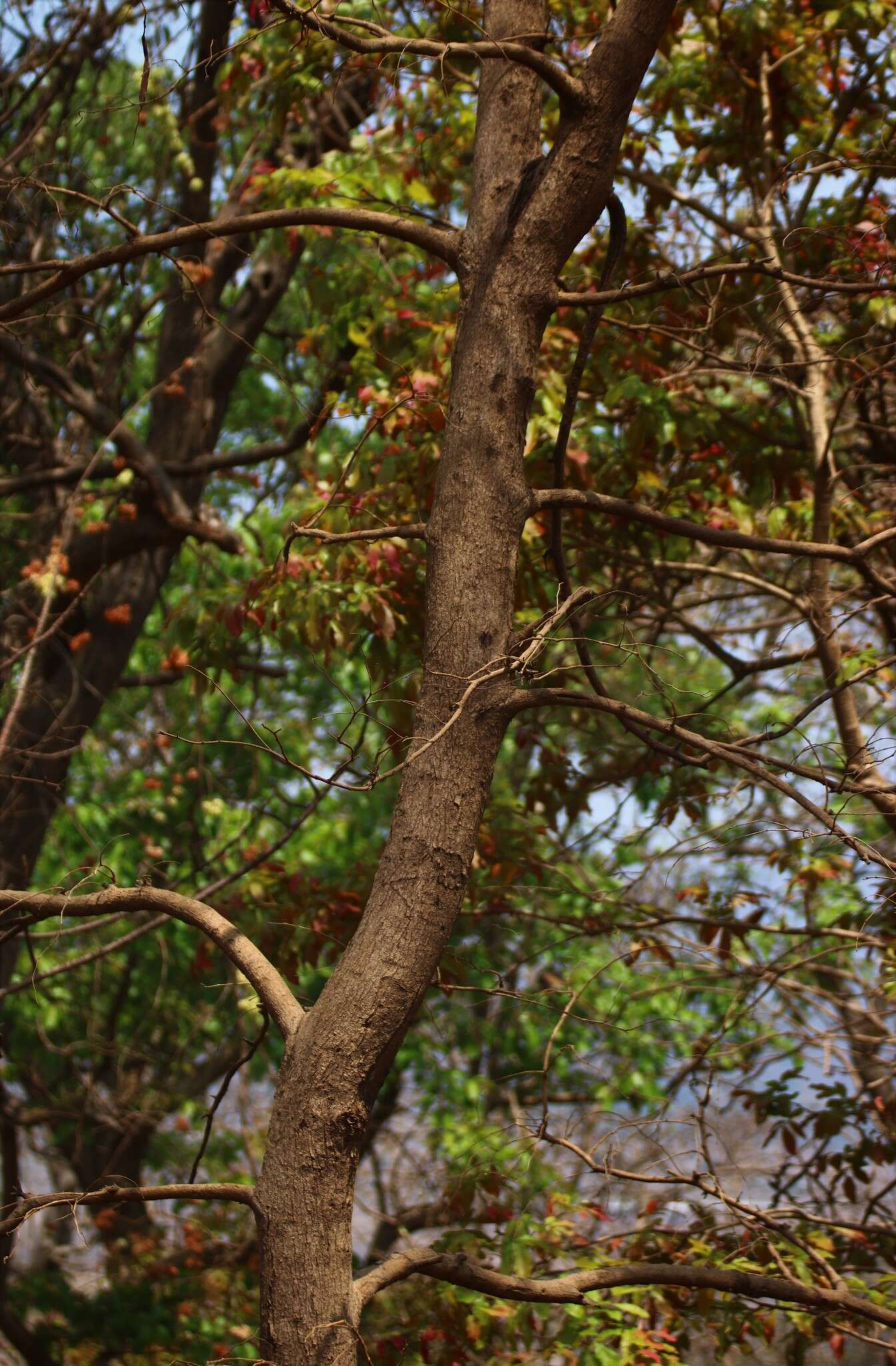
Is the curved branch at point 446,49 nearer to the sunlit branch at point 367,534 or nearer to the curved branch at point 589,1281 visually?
the sunlit branch at point 367,534

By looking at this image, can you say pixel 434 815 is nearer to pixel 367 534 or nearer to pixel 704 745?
pixel 704 745

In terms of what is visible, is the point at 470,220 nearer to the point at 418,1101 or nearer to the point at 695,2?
the point at 695,2

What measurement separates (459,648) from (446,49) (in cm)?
109

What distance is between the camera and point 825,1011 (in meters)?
4.26

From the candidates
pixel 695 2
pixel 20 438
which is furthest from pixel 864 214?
pixel 20 438

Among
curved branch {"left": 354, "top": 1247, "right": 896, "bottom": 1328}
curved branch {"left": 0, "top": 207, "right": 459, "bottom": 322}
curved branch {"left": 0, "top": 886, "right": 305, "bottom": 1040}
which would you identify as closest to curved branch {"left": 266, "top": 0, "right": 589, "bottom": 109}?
curved branch {"left": 0, "top": 207, "right": 459, "bottom": 322}

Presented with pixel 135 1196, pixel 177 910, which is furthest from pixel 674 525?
pixel 135 1196

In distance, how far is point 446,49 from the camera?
2.17 meters

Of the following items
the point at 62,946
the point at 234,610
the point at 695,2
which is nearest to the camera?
the point at 234,610

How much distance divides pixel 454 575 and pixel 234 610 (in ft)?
5.93

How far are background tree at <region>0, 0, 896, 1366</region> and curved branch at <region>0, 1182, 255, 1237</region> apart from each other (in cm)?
1

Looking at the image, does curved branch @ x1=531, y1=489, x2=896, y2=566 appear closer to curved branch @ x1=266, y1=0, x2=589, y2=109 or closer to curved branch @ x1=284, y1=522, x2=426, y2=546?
curved branch @ x1=284, y1=522, x2=426, y2=546

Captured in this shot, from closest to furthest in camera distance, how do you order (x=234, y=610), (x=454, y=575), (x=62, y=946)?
(x=454, y=575) → (x=234, y=610) → (x=62, y=946)

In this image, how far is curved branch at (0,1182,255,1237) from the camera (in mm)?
1921
